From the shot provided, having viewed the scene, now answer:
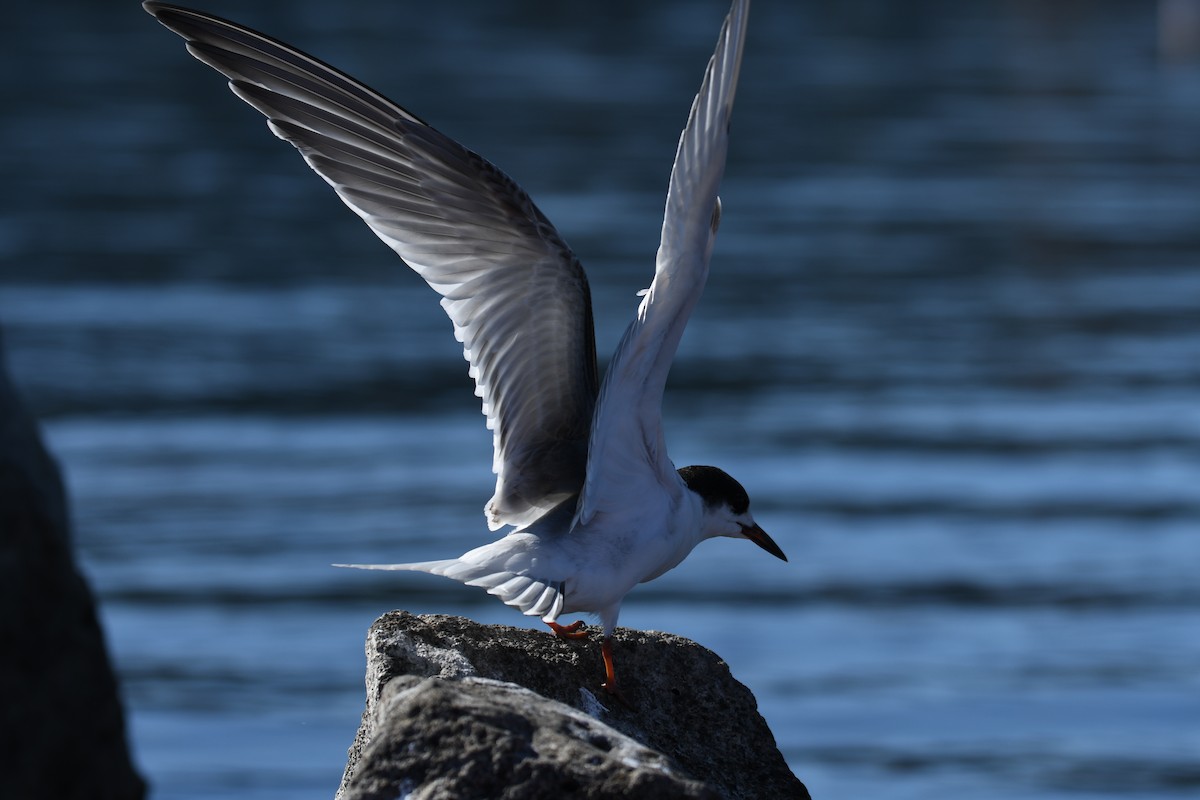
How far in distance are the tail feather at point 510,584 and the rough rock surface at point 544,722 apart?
142mm

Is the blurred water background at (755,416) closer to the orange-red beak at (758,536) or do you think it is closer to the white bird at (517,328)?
the white bird at (517,328)

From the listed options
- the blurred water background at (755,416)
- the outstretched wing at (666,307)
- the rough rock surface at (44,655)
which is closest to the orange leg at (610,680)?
the outstretched wing at (666,307)

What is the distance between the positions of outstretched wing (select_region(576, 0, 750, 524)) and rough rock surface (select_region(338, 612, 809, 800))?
0.42 meters

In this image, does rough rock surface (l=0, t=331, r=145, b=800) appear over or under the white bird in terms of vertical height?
under

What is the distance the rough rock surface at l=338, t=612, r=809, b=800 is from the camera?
3893 mm

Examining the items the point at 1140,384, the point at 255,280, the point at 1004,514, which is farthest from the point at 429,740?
the point at 255,280

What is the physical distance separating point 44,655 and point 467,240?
2117 mm

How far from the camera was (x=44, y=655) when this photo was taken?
3.66m

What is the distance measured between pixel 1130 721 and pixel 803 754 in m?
1.57

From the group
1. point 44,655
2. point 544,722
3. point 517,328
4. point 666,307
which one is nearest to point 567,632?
point 517,328

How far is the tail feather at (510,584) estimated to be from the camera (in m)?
4.74

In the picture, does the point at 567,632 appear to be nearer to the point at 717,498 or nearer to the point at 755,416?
the point at 717,498

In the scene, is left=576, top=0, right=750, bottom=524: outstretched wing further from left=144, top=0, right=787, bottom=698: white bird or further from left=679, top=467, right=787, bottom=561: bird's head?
left=679, top=467, right=787, bottom=561: bird's head

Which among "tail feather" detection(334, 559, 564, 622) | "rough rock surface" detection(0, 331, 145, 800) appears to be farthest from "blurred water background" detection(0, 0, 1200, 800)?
"tail feather" detection(334, 559, 564, 622)
